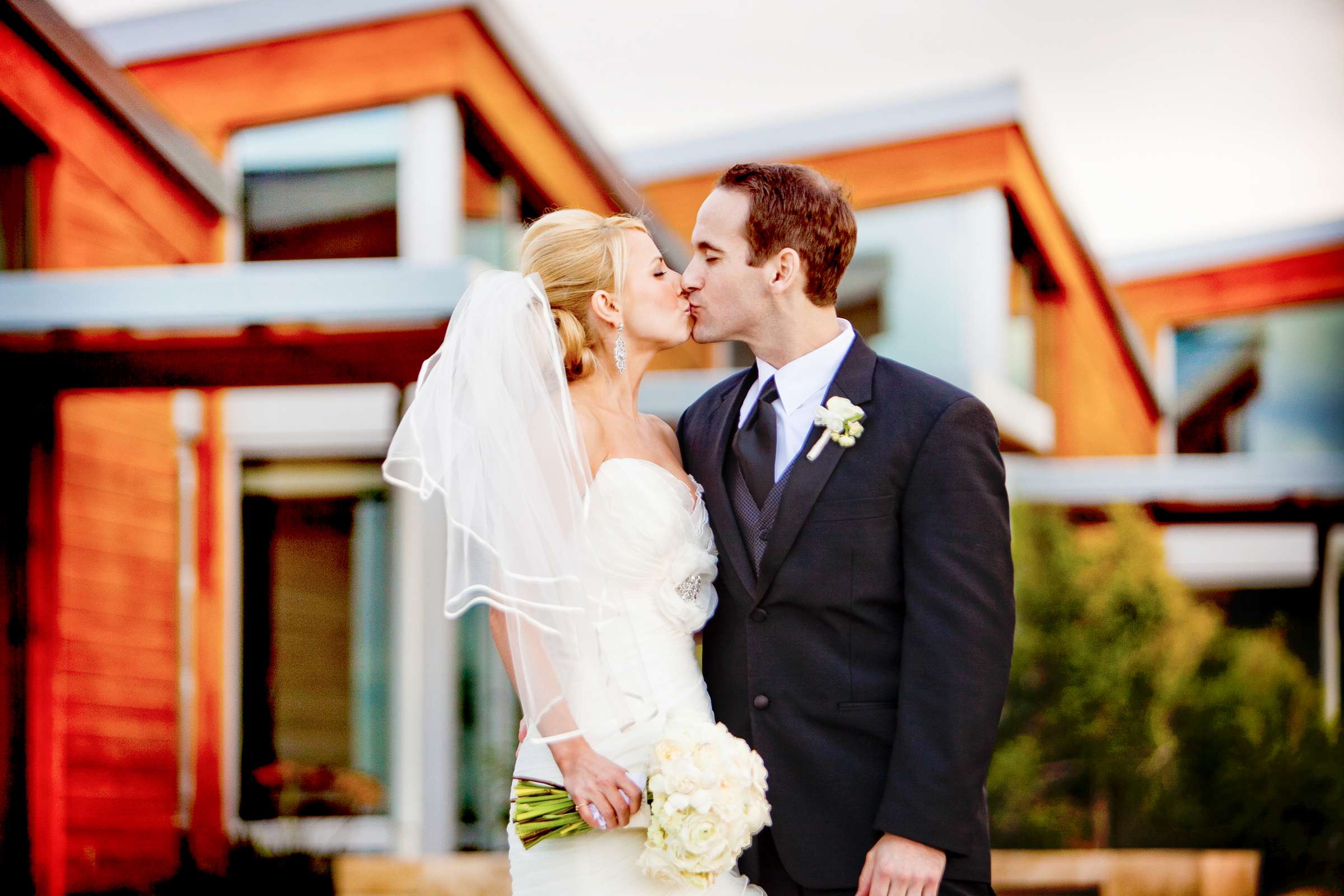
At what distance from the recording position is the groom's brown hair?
2975mm

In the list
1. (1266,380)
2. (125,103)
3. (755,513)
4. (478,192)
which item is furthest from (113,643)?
(1266,380)

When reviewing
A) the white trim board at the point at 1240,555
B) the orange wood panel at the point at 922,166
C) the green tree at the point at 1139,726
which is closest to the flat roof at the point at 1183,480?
the green tree at the point at 1139,726

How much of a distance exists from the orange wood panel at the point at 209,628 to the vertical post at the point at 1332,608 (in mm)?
9275

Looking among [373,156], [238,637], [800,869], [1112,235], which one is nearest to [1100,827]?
[238,637]

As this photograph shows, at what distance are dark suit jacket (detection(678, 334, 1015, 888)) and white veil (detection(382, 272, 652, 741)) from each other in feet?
0.97

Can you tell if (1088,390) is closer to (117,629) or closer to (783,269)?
(117,629)

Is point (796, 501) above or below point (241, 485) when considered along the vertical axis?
below

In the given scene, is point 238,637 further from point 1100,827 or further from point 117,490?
point 1100,827

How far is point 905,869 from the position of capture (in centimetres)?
259

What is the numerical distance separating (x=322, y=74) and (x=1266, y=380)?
1117 cm

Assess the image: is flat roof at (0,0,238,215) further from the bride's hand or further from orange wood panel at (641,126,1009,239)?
the bride's hand

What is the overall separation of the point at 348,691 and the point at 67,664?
6.05 feet

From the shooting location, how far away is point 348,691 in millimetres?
8250

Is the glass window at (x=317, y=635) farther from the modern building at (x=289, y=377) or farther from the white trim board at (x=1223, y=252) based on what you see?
the white trim board at (x=1223, y=252)
